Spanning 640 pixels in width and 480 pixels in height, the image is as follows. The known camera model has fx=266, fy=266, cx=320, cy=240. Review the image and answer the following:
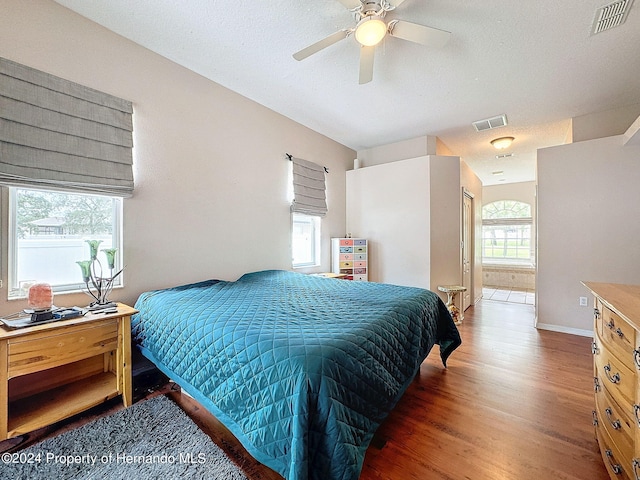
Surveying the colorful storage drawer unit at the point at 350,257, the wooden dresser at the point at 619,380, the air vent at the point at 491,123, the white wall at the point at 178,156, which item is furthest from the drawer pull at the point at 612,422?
the air vent at the point at 491,123

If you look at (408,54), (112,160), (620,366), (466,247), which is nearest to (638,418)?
(620,366)

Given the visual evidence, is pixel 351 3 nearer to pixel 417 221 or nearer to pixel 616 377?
pixel 616 377

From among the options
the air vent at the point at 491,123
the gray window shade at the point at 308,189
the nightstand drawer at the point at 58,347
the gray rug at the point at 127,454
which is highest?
the air vent at the point at 491,123

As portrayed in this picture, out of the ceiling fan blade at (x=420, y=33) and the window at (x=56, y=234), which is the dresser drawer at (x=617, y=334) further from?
the window at (x=56, y=234)

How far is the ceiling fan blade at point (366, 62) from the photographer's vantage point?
2035 mm

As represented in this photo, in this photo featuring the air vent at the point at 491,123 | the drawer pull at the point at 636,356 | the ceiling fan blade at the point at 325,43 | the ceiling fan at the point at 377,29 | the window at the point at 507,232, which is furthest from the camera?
the window at the point at 507,232

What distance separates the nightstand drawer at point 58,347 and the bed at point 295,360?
23 centimetres

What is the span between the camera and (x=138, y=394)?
2025 millimetres

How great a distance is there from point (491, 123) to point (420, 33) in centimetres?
257

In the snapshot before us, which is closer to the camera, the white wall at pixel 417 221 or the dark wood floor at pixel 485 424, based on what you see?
the dark wood floor at pixel 485 424

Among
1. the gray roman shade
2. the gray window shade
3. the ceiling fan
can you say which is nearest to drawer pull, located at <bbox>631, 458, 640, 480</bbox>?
the ceiling fan

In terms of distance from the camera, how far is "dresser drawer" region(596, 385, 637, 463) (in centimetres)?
102

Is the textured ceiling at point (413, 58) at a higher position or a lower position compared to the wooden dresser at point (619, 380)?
higher

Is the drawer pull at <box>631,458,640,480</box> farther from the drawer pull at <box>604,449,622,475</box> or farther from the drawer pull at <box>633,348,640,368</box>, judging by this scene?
the drawer pull at <box>633,348,640,368</box>
